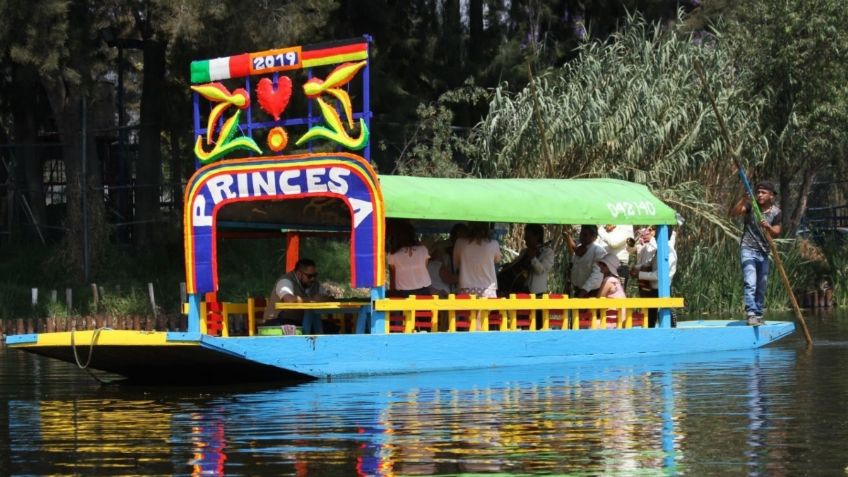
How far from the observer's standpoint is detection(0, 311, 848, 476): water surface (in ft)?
32.1

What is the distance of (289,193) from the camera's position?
50.3 ft

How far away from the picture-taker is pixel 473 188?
16.3 m

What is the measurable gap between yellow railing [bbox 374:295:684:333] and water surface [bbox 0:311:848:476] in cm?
55

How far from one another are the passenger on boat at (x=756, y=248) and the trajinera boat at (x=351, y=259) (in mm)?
1260

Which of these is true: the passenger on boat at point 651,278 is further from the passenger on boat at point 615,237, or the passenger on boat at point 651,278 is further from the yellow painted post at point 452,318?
the yellow painted post at point 452,318

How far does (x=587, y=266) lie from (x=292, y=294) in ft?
12.5

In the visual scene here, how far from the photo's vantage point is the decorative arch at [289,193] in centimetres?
1503

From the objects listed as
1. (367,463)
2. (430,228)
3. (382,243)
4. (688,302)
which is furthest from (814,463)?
(688,302)

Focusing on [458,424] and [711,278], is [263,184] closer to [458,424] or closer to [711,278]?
[458,424]

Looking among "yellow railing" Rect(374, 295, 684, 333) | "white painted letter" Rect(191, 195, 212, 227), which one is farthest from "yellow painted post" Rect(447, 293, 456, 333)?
"white painted letter" Rect(191, 195, 212, 227)

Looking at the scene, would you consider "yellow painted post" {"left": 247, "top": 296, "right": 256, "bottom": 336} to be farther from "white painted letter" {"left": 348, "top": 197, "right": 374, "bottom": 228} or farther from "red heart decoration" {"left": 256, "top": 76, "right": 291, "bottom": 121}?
"red heart decoration" {"left": 256, "top": 76, "right": 291, "bottom": 121}

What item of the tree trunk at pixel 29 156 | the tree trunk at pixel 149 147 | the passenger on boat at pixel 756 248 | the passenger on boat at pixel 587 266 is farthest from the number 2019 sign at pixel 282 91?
the tree trunk at pixel 29 156

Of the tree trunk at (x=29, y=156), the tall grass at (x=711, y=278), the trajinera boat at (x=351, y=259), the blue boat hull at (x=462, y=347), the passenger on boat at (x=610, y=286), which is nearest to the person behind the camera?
the blue boat hull at (x=462, y=347)

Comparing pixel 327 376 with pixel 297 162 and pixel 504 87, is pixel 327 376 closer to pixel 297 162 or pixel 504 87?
pixel 297 162
